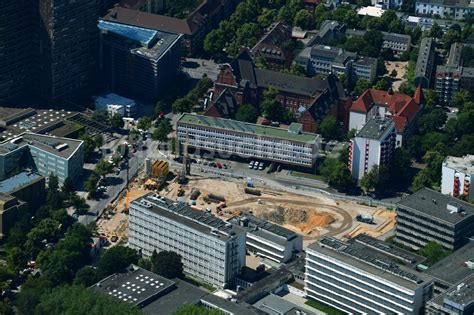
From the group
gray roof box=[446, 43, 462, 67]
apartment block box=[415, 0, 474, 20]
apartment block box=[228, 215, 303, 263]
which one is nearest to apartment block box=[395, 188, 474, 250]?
apartment block box=[228, 215, 303, 263]

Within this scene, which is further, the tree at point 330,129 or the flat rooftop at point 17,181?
the tree at point 330,129

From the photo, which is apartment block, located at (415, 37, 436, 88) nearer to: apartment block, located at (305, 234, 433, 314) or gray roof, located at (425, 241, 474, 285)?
gray roof, located at (425, 241, 474, 285)

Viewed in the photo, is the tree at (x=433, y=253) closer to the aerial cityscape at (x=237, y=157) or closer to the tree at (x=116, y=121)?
the aerial cityscape at (x=237, y=157)

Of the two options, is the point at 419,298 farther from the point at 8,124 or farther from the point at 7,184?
the point at 8,124

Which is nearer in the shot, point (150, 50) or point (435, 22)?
point (150, 50)

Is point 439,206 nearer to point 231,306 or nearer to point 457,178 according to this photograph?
point 457,178

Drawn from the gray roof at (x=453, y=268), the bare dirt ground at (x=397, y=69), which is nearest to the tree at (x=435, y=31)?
the bare dirt ground at (x=397, y=69)

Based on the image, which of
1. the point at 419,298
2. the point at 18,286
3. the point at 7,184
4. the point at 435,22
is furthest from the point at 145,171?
the point at 435,22
